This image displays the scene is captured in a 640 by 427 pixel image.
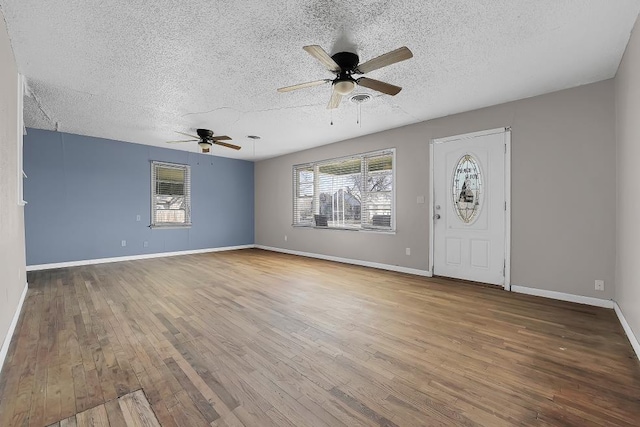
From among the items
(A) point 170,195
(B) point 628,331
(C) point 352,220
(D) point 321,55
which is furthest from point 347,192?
(B) point 628,331

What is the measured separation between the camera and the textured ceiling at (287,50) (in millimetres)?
2129

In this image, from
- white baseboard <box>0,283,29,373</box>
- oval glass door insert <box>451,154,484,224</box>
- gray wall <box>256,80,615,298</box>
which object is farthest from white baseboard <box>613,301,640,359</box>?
white baseboard <box>0,283,29,373</box>

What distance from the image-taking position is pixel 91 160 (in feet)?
19.0

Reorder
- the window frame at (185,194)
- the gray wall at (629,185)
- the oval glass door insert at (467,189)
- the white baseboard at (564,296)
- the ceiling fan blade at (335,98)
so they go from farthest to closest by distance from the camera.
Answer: the window frame at (185,194) → the oval glass door insert at (467,189) → the white baseboard at (564,296) → the ceiling fan blade at (335,98) → the gray wall at (629,185)

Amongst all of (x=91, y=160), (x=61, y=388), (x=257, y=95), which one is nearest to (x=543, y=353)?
(x=61, y=388)

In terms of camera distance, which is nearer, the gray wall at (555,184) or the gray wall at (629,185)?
the gray wall at (629,185)

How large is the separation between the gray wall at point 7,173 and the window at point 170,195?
387 centimetres

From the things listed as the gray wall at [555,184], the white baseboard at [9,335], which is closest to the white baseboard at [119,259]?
the white baseboard at [9,335]

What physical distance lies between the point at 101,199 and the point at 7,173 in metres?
3.99

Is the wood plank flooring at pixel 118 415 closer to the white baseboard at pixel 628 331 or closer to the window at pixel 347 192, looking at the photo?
the white baseboard at pixel 628 331

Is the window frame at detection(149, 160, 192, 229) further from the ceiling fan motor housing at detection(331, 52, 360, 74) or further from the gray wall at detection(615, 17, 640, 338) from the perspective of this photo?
the gray wall at detection(615, 17, 640, 338)

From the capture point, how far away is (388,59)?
2.36 m

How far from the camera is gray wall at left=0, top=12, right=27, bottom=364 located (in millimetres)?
2197

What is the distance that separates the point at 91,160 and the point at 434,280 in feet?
22.7
